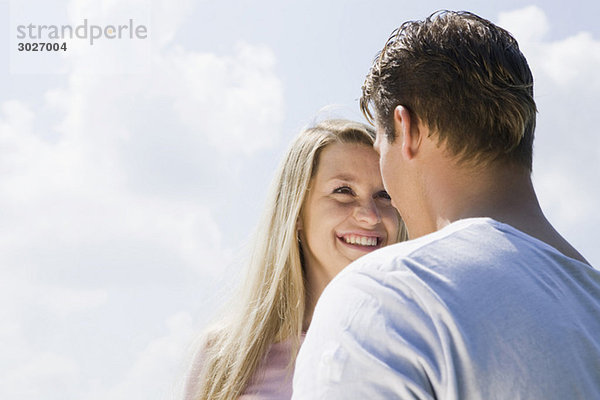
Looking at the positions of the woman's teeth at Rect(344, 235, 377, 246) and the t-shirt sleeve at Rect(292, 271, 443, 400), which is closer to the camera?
the t-shirt sleeve at Rect(292, 271, 443, 400)

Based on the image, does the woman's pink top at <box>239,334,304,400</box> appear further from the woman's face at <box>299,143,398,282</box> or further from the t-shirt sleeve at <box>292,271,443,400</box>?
the t-shirt sleeve at <box>292,271,443,400</box>

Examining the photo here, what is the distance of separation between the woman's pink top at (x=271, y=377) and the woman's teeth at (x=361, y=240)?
572 millimetres

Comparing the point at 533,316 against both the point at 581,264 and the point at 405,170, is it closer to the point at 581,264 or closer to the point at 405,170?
the point at 581,264

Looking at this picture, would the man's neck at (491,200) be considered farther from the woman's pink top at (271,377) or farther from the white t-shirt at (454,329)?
the woman's pink top at (271,377)

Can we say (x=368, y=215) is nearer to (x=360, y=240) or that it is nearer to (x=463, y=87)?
(x=360, y=240)

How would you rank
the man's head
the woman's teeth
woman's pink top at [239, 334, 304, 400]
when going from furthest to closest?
the woman's teeth
woman's pink top at [239, 334, 304, 400]
the man's head

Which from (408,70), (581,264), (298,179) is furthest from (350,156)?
(581,264)

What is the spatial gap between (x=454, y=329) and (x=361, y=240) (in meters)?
2.69

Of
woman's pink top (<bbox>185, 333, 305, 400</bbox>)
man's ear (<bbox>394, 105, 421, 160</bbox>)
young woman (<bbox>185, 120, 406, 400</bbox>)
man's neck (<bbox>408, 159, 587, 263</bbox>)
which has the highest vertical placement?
man's ear (<bbox>394, 105, 421, 160</bbox>)

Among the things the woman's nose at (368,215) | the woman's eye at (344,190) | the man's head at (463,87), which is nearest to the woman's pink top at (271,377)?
the woman's nose at (368,215)

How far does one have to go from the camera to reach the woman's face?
13.0 ft

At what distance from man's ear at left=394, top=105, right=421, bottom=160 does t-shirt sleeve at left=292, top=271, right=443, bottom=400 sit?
1.53ft

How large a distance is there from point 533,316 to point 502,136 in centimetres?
54

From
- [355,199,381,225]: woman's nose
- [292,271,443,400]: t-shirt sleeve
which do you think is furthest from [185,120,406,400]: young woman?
[292,271,443,400]: t-shirt sleeve
